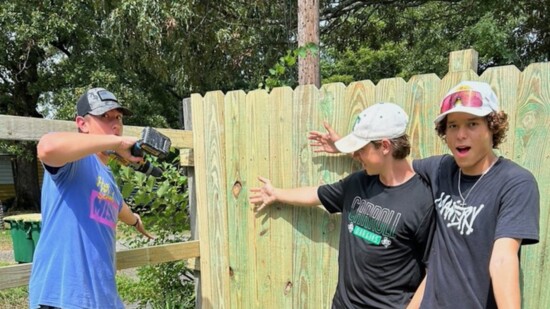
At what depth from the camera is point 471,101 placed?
5.85ft

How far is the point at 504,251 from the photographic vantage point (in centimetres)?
162

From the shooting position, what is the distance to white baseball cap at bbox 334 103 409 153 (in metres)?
2.11

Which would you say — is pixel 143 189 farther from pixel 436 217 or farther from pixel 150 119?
pixel 150 119

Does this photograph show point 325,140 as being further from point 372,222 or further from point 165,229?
point 165,229

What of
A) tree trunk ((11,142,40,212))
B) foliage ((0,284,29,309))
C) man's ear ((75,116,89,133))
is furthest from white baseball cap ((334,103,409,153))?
tree trunk ((11,142,40,212))

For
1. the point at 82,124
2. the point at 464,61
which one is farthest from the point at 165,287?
the point at 464,61

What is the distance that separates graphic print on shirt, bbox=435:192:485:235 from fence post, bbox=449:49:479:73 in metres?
0.67

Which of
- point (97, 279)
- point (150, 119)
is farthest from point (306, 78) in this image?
point (150, 119)

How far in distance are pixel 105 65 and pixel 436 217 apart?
15199mm

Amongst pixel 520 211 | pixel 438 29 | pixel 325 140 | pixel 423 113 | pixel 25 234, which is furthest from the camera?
pixel 438 29

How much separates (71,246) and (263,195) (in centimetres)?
116

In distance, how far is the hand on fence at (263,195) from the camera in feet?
9.20

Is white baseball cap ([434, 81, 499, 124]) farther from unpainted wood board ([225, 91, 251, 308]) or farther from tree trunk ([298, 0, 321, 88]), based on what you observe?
tree trunk ([298, 0, 321, 88])

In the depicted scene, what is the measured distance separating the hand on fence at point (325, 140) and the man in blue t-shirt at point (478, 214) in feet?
2.30
